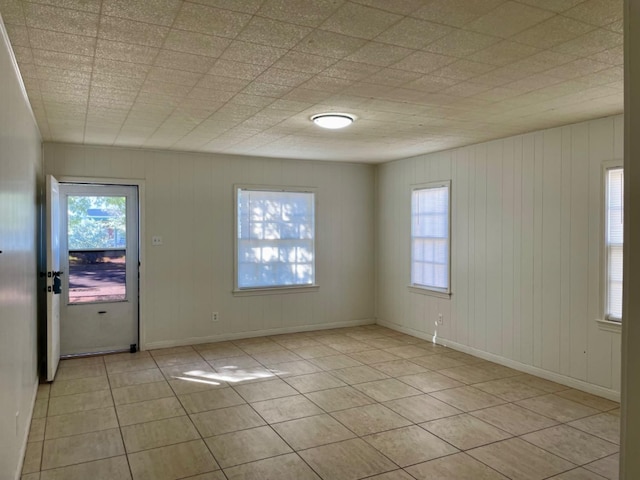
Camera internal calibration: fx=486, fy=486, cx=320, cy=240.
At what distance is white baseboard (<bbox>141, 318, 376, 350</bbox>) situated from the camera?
582cm

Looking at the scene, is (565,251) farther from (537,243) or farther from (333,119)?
(333,119)

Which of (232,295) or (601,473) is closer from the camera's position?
(601,473)

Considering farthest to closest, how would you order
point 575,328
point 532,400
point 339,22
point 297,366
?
point 297,366 < point 575,328 < point 532,400 < point 339,22

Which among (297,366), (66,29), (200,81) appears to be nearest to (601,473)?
(297,366)

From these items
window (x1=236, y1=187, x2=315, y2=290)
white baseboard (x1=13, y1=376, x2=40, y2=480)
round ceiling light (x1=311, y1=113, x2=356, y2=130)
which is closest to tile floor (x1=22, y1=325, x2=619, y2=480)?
white baseboard (x1=13, y1=376, x2=40, y2=480)

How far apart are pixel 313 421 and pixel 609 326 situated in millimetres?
2574

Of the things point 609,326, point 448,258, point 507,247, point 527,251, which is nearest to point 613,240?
point 609,326

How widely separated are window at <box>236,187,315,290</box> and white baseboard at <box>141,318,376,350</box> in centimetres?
59

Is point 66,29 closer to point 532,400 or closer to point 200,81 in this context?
point 200,81

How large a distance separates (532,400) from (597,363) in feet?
2.22

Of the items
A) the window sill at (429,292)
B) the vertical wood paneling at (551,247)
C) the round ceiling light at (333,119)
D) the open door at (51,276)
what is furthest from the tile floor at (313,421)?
the round ceiling light at (333,119)

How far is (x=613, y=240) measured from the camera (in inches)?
159

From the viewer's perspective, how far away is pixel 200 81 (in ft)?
9.91

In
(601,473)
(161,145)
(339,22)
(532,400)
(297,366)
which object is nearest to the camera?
(339,22)
